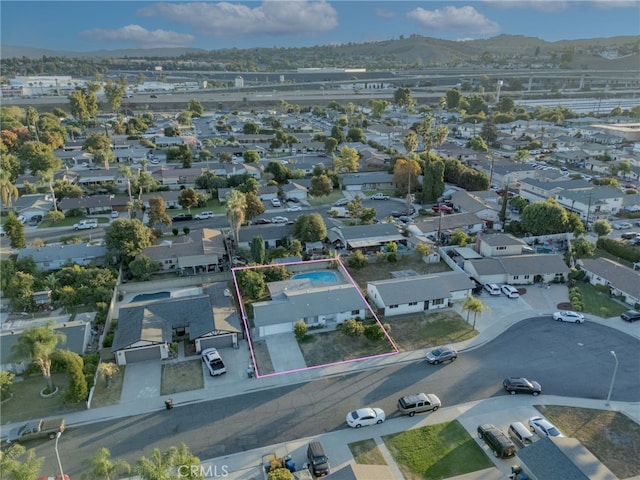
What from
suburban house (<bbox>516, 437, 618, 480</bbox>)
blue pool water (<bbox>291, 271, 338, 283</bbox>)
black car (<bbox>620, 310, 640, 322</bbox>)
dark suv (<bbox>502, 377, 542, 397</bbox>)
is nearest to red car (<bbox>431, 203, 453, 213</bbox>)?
blue pool water (<bbox>291, 271, 338, 283</bbox>)

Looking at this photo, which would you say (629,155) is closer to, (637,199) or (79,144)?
(637,199)

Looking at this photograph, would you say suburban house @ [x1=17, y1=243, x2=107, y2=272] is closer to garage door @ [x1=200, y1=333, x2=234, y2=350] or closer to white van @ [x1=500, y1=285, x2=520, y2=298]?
garage door @ [x1=200, y1=333, x2=234, y2=350]

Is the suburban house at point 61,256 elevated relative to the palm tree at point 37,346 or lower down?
lower down

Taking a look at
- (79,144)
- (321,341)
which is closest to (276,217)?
(321,341)

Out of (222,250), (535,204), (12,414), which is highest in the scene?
(535,204)

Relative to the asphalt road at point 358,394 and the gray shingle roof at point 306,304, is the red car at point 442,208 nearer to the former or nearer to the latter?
the gray shingle roof at point 306,304

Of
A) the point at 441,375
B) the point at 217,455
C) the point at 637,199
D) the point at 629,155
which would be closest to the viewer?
the point at 217,455

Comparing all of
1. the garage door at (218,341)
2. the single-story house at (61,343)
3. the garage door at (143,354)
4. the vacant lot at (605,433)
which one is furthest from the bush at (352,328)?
the single-story house at (61,343)

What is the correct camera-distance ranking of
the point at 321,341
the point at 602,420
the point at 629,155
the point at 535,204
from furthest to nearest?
1. the point at 629,155
2. the point at 535,204
3. the point at 321,341
4. the point at 602,420

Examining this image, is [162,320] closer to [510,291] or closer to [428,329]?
[428,329]
